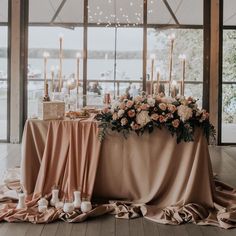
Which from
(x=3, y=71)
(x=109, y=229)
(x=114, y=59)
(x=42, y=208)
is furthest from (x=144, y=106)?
(x=3, y=71)

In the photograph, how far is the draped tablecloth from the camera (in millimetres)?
3672

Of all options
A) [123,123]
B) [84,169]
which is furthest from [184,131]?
[84,169]

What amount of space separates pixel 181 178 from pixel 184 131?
42 centimetres

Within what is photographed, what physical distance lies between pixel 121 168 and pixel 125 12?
4592 mm

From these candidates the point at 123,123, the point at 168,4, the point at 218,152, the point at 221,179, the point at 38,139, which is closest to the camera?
the point at 123,123

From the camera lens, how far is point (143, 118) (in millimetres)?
3621

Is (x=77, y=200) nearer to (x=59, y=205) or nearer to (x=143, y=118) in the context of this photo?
(x=59, y=205)

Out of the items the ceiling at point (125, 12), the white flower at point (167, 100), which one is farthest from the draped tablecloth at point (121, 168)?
the ceiling at point (125, 12)

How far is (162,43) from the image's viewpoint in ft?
25.4

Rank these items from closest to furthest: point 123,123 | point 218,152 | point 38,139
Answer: point 123,123 < point 38,139 < point 218,152

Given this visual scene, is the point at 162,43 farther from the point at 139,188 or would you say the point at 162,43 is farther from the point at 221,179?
the point at 139,188

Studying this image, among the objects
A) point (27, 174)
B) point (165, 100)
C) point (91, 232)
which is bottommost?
point (91, 232)

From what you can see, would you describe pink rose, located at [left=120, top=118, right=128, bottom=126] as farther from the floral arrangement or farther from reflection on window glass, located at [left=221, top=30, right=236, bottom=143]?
reflection on window glass, located at [left=221, top=30, right=236, bottom=143]

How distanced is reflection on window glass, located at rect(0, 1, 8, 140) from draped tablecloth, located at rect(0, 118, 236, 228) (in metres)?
4.10
